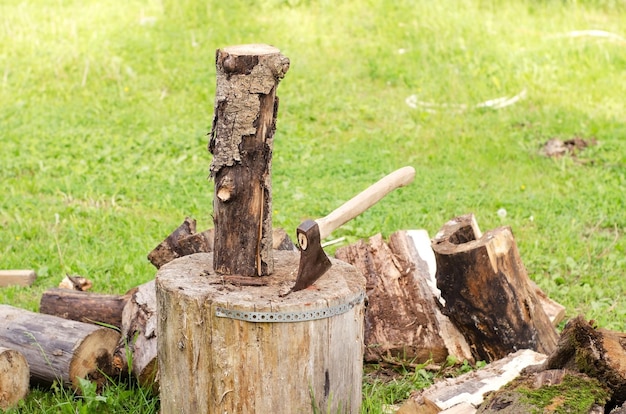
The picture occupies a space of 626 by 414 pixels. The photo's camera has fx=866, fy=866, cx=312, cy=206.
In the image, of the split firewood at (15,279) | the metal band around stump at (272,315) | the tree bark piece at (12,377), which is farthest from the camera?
the split firewood at (15,279)

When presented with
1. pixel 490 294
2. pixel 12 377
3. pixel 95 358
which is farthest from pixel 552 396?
pixel 12 377

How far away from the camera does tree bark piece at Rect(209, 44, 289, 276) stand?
357 cm

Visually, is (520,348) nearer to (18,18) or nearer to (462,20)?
(462,20)

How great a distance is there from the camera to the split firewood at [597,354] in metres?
3.69

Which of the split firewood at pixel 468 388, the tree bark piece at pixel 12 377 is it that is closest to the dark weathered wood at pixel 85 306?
the tree bark piece at pixel 12 377

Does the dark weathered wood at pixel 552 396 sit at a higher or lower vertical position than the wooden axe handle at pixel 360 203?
lower

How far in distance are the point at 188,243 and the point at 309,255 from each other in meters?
1.31

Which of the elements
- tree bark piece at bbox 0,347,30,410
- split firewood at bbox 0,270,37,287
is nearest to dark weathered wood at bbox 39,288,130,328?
tree bark piece at bbox 0,347,30,410

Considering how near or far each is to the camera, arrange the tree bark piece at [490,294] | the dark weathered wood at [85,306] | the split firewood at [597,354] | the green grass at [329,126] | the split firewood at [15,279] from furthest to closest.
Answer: the green grass at [329,126] < the split firewood at [15,279] < the dark weathered wood at [85,306] < the tree bark piece at [490,294] < the split firewood at [597,354]

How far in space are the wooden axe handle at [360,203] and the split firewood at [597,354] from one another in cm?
105

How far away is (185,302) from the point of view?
352 cm

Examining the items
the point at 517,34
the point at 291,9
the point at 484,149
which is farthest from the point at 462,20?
the point at 484,149

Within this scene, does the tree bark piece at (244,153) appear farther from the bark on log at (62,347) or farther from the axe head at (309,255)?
the bark on log at (62,347)

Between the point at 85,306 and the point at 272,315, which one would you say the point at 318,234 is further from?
the point at 85,306
